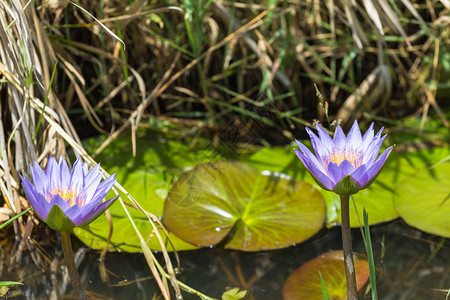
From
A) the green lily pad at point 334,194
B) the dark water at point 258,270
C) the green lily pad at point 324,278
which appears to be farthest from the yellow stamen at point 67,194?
the green lily pad at point 334,194

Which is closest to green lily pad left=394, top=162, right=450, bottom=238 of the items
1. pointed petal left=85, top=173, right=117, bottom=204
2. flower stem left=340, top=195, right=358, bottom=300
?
flower stem left=340, top=195, right=358, bottom=300

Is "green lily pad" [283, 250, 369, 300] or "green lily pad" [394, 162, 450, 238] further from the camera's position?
"green lily pad" [394, 162, 450, 238]

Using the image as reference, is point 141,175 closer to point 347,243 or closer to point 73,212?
point 73,212

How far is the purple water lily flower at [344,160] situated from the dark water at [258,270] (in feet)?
1.29

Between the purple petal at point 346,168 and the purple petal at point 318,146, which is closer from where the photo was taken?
the purple petal at point 346,168

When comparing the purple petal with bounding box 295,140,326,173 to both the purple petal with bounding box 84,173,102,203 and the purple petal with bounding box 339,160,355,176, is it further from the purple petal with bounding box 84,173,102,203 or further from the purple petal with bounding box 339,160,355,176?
the purple petal with bounding box 84,173,102,203

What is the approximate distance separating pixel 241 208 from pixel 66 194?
642mm

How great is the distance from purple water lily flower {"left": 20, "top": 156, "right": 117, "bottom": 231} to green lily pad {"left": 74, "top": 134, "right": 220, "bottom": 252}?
40cm

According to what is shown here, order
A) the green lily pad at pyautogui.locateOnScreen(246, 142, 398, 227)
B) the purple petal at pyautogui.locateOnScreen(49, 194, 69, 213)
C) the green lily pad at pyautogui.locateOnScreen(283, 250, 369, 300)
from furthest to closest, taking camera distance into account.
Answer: the green lily pad at pyautogui.locateOnScreen(246, 142, 398, 227)
the green lily pad at pyautogui.locateOnScreen(283, 250, 369, 300)
the purple petal at pyautogui.locateOnScreen(49, 194, 69, 213)

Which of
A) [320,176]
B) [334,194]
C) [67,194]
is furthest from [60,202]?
[334,194]

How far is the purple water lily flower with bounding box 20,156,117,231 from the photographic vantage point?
95cm

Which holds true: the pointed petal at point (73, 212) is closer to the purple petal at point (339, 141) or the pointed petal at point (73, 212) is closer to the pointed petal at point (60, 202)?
the pointed petal at point (60, 202)

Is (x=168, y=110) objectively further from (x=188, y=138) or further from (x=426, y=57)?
(x=426, y=57)

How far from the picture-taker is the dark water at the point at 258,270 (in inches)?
50.4
